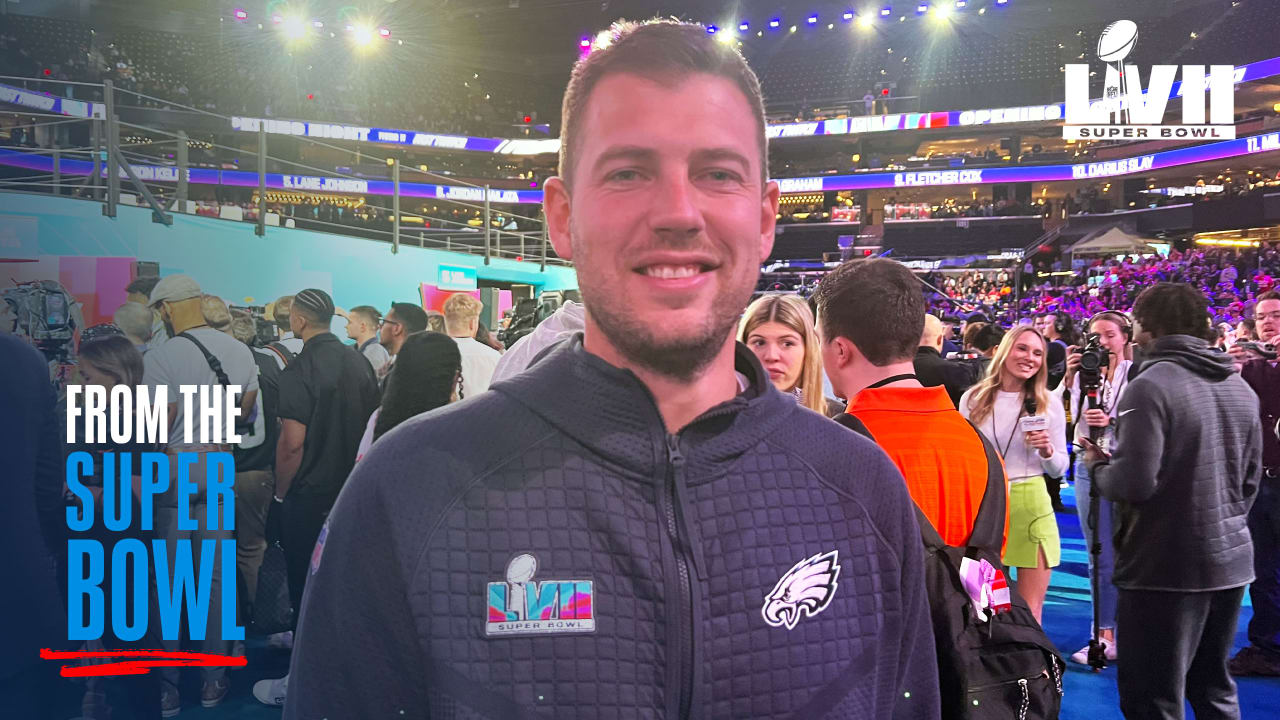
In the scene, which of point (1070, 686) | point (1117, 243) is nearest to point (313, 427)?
point (1070, 686)

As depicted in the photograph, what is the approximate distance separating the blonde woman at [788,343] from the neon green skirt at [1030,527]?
98 cm

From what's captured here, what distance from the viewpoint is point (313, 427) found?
320 centimetres

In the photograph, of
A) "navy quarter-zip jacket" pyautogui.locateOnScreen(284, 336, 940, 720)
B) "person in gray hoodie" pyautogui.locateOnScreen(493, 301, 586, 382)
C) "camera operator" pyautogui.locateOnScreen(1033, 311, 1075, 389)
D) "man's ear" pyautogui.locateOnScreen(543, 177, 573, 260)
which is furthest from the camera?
"camera operator" pyautogui.locateOnScreen(1033, 311, 1075, 389)

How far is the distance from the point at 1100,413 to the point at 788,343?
1271mm


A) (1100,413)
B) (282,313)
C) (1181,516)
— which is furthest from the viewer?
(282,313)

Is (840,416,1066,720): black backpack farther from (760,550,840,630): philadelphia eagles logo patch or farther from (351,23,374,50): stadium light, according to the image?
(351,23,374,50): stadium light

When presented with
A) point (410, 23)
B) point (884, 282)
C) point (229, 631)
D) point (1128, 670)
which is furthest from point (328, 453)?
point (410, 23)

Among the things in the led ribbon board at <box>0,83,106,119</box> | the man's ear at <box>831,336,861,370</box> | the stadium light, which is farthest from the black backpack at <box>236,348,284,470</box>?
the stadium light

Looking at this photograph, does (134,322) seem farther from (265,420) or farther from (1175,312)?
(1175,312)

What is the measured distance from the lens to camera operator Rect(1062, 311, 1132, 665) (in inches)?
126

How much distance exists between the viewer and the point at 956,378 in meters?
3.52

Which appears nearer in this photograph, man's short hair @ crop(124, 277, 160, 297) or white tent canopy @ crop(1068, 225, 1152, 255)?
man's short hair @ crop(124, 277, 160, 297)

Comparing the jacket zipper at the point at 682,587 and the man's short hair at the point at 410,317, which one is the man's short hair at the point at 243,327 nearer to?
the man's short hair at the point at 410,317

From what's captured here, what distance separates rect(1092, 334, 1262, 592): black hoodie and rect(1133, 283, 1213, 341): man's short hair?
5cm
